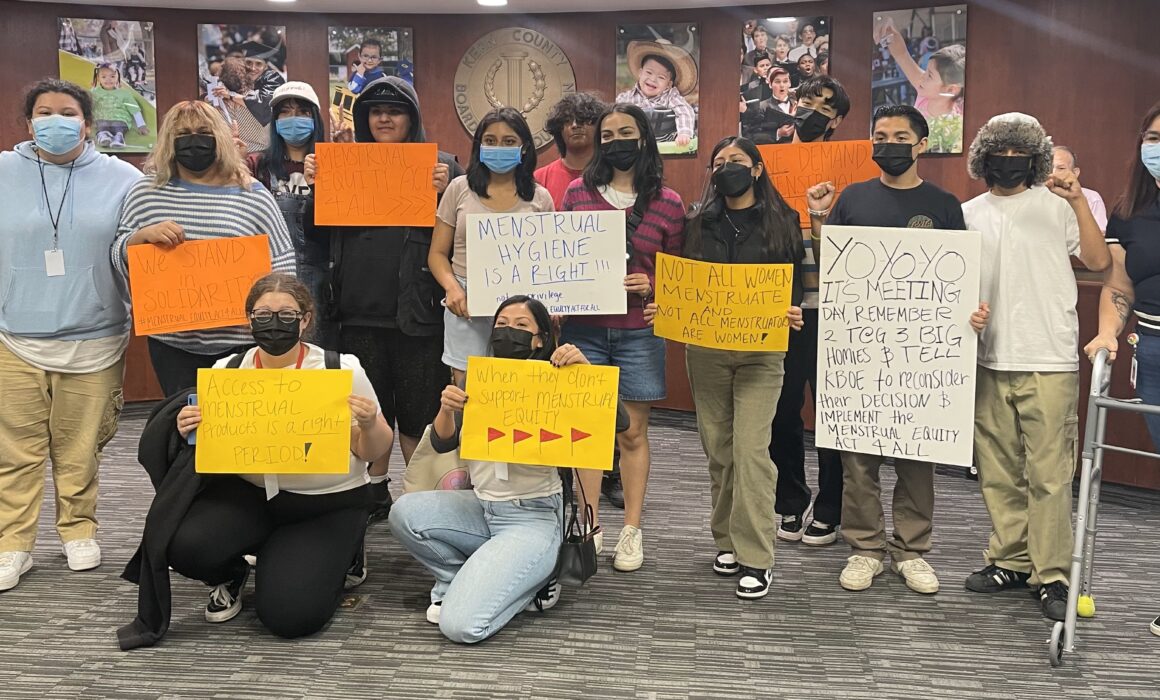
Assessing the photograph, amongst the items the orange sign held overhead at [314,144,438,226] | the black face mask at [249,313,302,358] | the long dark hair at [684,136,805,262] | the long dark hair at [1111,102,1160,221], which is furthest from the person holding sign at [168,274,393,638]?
the long dark hair at [1111,102,1160,221]

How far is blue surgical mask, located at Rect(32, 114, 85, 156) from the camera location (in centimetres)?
320

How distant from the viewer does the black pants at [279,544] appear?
282cm

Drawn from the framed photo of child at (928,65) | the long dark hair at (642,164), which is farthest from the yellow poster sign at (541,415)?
the framed photo of child at (928,65)

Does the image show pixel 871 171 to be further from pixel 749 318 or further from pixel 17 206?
pixel 17 206

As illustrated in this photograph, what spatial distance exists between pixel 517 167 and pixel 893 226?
124 cm

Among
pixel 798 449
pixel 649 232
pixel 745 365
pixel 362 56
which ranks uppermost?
pixel 362 56

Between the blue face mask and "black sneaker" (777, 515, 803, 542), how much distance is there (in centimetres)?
170


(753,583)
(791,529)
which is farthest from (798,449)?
(753,583)

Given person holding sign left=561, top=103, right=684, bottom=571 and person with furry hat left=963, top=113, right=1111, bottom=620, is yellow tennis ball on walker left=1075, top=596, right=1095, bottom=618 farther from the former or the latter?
person holding sign left=561, top=103, right=684, bottom=571

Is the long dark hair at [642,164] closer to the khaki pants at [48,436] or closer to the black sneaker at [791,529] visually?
the black sneaker at [791,529]

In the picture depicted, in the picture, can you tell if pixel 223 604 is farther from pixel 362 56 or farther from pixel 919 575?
pixel 362 56

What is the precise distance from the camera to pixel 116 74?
6.57m

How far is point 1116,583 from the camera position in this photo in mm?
3438

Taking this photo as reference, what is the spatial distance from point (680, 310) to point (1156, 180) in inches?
56.4
